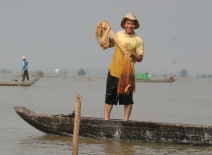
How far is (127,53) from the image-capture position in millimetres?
8328

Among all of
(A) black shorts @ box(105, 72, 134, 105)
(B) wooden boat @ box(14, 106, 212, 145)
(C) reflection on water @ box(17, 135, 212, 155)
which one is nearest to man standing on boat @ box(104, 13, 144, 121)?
(A) black shorts @ box(105, 72, 134, 105)

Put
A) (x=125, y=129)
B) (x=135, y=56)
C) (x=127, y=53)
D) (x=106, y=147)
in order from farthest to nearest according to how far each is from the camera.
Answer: (x=125, y=129) < (x=106, y=147) < (x=135, y=56) < (x=127, y=53)

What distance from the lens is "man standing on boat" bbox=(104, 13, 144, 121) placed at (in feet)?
27.9

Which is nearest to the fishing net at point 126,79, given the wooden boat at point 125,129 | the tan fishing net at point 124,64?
the tan fishing net at point 124,64

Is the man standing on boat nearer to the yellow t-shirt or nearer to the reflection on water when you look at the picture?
the yellow t-shirt

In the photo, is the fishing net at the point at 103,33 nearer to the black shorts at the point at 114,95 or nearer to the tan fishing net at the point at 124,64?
the tan fishing net at the point at 124,64

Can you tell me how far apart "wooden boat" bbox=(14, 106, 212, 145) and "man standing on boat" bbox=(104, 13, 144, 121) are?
0.24m

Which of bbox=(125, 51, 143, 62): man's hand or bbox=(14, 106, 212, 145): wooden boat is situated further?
bbox=(14, 106, 212, 145): wooden boat

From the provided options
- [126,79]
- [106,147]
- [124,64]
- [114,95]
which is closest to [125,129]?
[106,147]

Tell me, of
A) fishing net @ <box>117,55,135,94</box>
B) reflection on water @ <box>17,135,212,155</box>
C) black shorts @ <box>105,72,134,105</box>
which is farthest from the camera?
black shorts @ <box>105,72,134,105</box>

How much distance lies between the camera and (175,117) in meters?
14.8

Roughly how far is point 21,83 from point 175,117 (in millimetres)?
13190

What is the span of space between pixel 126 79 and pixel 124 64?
0.24m

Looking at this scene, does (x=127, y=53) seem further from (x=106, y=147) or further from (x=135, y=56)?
(x=106, y=147)
